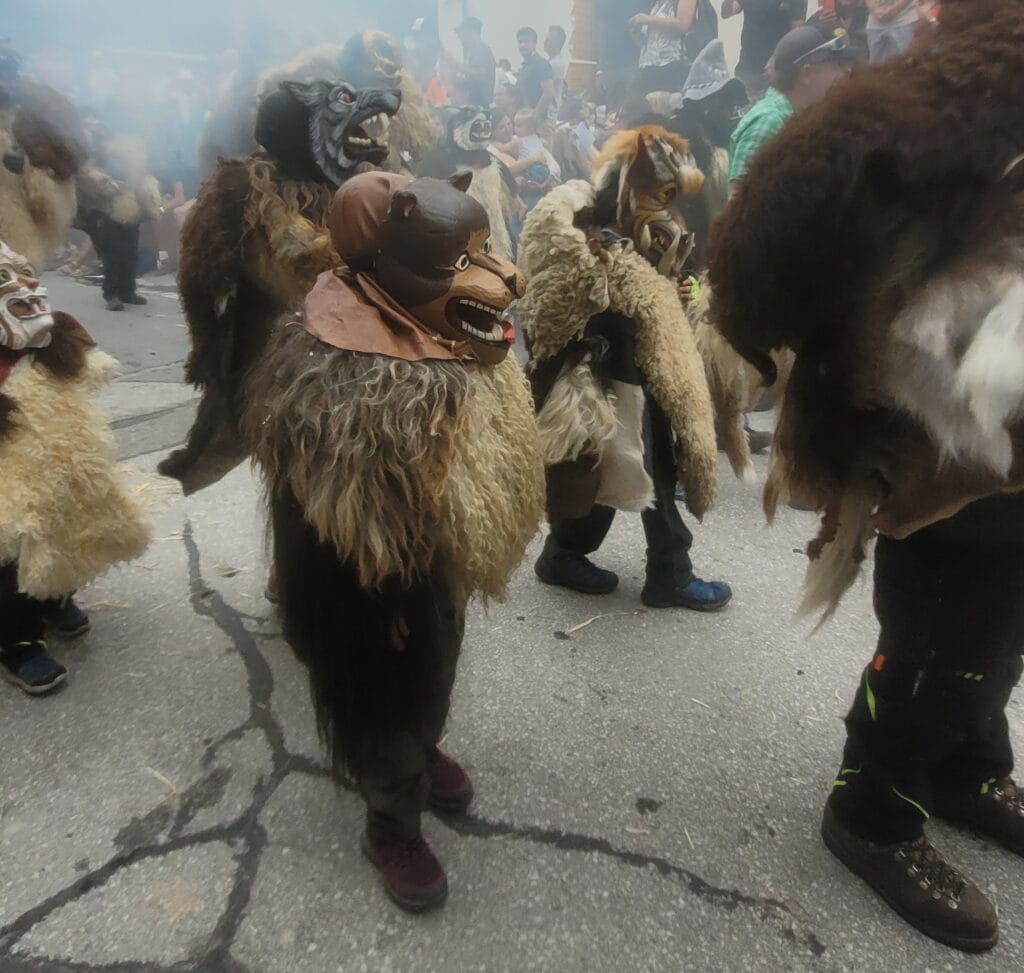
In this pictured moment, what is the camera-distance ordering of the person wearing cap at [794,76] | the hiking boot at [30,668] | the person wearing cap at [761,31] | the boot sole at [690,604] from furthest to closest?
the person wearing cap at [761,31] → the person wearing cap at [794,76] → the boot sole at [690,604] → the hiking boot at [30,668]

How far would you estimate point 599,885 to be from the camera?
1.78 m

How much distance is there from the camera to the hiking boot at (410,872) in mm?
1692

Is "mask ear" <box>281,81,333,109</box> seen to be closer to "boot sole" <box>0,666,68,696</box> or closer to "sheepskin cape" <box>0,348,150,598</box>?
"sheepskin cape" <box>0,348,150,598</box>

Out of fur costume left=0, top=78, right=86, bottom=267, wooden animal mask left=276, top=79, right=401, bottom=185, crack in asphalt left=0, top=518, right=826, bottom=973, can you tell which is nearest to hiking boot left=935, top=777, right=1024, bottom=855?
crack in asphalt left=0, top=518, right=826, bottom=973

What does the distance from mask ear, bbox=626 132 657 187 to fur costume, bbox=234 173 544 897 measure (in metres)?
0.98

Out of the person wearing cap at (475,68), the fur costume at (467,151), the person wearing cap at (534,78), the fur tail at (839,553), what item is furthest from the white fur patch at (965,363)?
the person wearing cap at (534,78)

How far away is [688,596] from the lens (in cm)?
288

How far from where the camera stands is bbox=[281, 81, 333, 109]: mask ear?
197 centimetres

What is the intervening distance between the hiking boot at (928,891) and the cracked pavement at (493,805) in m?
0.04

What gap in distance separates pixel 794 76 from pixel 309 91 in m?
2.57

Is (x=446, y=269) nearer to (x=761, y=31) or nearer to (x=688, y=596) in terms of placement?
(x=688, y=596)

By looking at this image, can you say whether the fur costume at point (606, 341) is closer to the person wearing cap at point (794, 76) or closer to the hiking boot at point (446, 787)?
the hiking boot at point (446, 787)

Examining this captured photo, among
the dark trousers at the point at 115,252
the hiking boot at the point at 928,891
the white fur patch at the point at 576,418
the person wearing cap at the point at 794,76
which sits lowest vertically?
the dark trousers at the point at 115,252

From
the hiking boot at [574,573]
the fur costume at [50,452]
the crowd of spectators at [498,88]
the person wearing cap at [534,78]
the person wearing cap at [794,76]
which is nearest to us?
the fur costume at [50,452]
